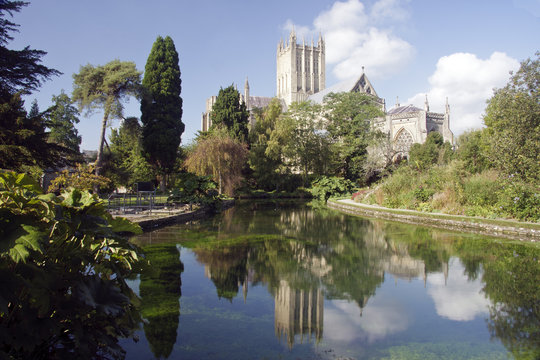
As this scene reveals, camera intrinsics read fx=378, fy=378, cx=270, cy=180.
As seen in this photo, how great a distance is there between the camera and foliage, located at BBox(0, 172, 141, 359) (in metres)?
2.01

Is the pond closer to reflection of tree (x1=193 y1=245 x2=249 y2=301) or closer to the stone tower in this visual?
reflection of tree (x1=193 y1=245 x2=249 y2=301)

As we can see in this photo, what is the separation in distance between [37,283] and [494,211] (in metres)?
12.0

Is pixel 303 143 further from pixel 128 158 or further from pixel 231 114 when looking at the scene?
pixel 128 158

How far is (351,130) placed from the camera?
27.2 m

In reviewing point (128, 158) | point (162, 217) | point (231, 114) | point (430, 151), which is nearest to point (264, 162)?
point (231, 114)

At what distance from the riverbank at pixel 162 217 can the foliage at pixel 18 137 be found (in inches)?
102

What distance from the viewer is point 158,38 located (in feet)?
80.9

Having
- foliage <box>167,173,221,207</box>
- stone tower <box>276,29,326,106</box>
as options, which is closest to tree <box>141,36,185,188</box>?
foliage <box>167,173,221,207</box>

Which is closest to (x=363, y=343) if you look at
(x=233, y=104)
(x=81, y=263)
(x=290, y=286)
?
(x=290, y=286)

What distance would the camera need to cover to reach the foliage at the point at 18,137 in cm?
791

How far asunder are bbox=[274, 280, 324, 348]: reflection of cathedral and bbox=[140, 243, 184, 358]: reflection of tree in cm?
107

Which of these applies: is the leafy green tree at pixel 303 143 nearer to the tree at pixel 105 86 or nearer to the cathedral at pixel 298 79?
the tree at pixel 105 86

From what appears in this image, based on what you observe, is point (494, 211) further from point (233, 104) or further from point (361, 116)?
point (233, 104)

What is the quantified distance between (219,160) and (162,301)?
17415 mm
